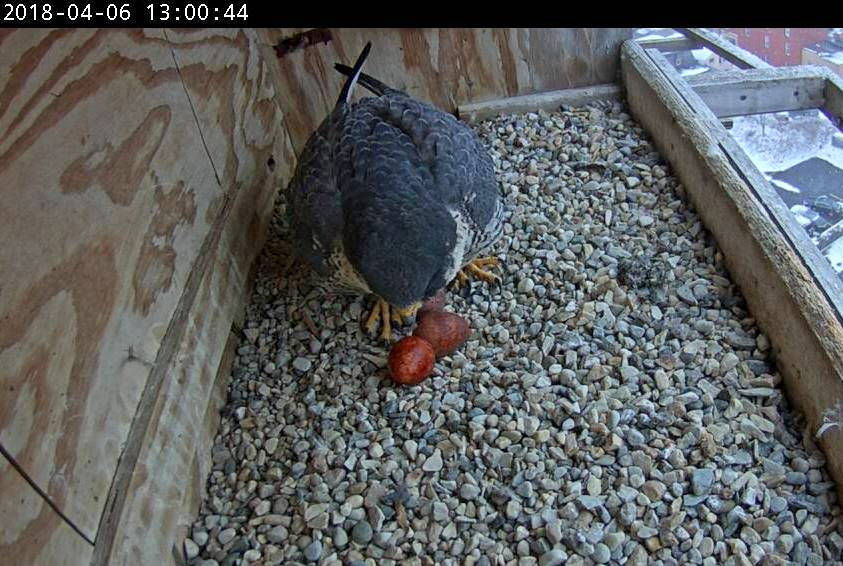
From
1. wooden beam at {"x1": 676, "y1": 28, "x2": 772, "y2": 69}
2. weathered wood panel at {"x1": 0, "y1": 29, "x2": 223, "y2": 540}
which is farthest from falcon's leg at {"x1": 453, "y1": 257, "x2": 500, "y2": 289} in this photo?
wooden beam at {"x1": 676, "y1": 28, "x2": 772, "y2": 69}

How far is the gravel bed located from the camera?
1859 millimetres

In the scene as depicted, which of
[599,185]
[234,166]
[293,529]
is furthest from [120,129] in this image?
[599,185]

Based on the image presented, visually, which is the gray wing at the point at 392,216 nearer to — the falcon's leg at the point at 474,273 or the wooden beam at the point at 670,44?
the falcon's leg at the point at 474,273

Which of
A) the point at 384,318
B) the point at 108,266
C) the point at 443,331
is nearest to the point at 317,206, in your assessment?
the point at 384,318

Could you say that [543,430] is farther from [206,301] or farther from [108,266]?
[108,266]

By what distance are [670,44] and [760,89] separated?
549mm

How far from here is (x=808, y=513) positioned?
1.83m

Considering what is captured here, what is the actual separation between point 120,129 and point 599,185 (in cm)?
179

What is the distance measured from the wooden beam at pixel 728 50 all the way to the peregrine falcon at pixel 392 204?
4.31 ft

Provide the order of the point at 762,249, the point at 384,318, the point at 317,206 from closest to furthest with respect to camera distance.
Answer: the point at 762,249 < the point at 317,206 < the point at 384,318

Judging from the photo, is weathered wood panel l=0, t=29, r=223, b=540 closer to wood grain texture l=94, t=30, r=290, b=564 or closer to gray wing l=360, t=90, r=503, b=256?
wood grain texture l=94, t=30, r=290, b=564

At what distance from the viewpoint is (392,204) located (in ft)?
7.05

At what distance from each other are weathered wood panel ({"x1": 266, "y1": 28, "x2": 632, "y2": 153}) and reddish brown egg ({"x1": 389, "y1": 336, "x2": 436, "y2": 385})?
1365 mm
